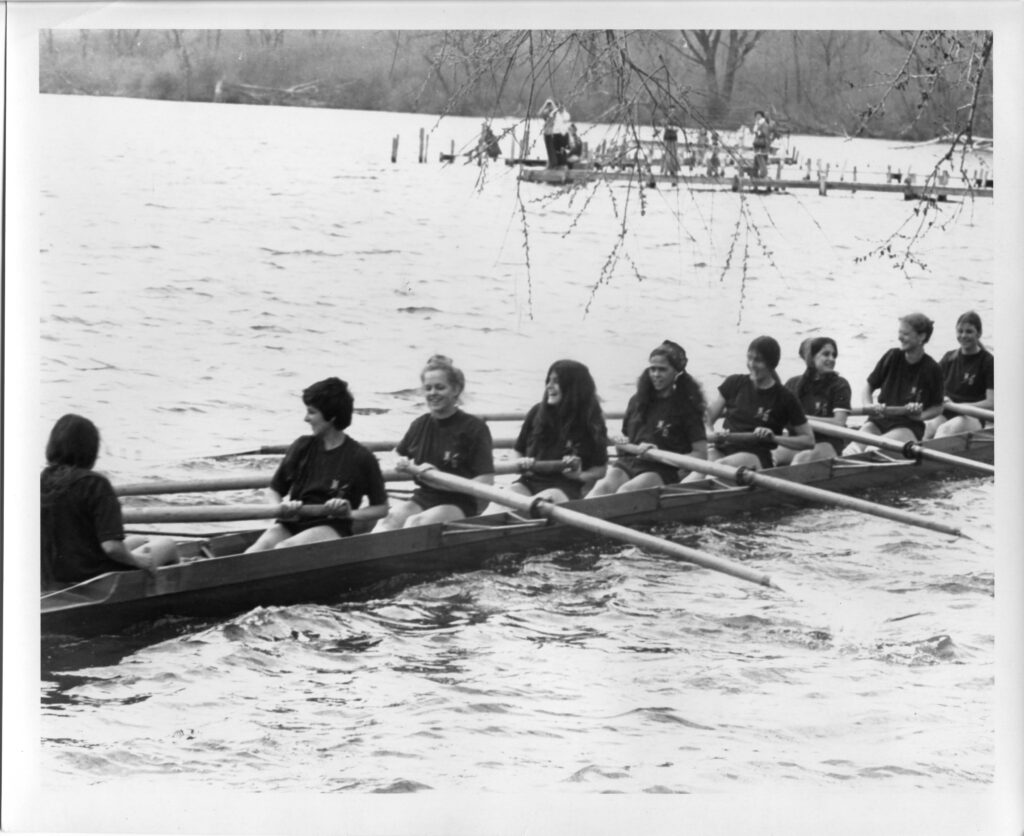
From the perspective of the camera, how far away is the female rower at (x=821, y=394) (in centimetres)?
397

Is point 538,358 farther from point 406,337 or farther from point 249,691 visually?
point 249,691

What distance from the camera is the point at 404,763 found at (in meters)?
3.77

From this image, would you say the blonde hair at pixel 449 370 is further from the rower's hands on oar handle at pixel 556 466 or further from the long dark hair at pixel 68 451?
the long dark hair at pixel 68 451

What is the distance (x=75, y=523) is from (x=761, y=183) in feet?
6.52

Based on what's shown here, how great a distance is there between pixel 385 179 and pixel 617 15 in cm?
74

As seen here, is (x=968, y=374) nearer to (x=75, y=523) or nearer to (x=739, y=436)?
(x=739, y=436)

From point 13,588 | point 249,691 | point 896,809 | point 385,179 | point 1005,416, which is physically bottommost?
point 896,809

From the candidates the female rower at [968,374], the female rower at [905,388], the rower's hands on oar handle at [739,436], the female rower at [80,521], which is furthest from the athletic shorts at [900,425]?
the female rower at [80,521]

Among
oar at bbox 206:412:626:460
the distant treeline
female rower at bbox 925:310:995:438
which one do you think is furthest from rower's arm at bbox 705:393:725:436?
the distant treeline

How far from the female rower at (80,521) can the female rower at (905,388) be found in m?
1.90

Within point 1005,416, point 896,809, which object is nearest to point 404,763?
point 896,809

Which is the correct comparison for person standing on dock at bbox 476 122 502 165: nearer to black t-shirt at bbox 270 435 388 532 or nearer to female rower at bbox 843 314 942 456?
black t-shirt at bbox 270 435 388 532

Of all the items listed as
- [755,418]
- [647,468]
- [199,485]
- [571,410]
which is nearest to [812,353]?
[755,418]

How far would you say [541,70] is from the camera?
3.93m
